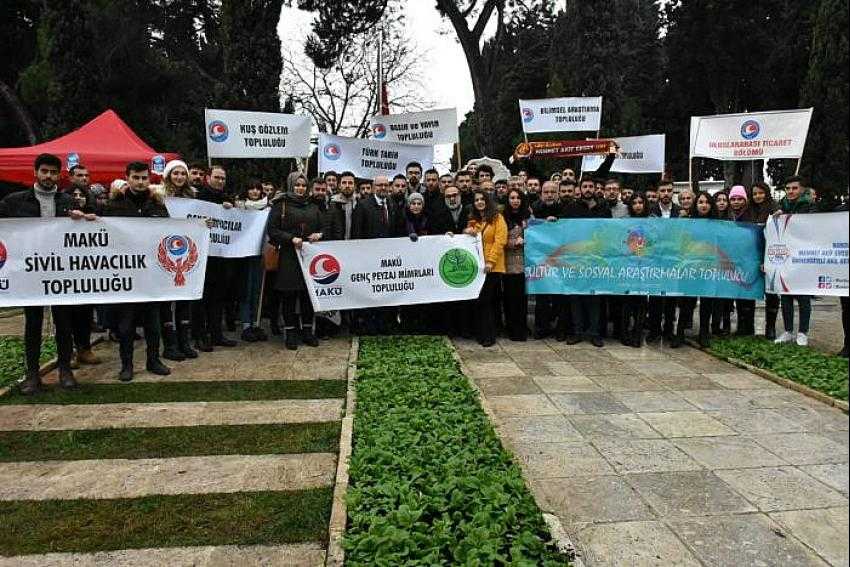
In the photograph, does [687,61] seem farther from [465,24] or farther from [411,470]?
[411,470]

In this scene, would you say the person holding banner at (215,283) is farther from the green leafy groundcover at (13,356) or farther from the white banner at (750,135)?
the white banner at (750,135)

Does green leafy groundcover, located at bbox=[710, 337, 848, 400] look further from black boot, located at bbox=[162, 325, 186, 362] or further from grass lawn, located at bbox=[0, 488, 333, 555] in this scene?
black boot, located at bbox=[162, 325, 186, 362]

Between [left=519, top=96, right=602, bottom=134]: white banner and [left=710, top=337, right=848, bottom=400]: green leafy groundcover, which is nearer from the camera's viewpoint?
[left=710, top=337, right=848, bottom=400]: green leafy groundcover

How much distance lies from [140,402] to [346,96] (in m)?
27.7

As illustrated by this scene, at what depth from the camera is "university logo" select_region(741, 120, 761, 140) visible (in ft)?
29.8

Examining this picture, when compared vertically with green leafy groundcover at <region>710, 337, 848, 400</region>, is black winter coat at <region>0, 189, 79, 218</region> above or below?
above

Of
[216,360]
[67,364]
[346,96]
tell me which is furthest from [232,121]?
[346,96]

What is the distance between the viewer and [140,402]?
5535 millimetres

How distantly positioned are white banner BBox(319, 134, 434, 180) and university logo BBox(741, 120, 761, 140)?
4.80 metres

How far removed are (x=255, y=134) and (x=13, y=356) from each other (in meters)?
4.09

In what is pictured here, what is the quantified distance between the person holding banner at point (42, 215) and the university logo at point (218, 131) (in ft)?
A: 9.25

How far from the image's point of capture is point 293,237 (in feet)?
24.6

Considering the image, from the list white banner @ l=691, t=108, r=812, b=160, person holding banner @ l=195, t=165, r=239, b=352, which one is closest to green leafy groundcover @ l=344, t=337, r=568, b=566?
person holding banner @ l=195, t=165, r=239, b=352

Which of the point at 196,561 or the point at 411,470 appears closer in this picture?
the point at 196,561
